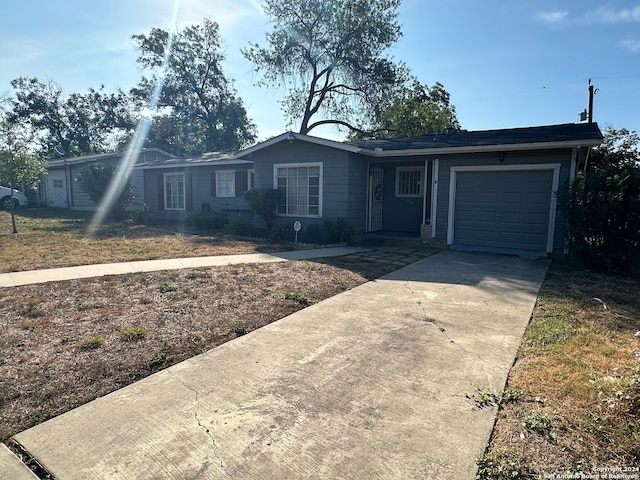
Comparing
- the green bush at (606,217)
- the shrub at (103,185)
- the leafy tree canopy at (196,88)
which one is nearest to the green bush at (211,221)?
the shrub at (103,185)

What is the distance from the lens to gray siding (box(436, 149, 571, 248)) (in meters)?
8.84

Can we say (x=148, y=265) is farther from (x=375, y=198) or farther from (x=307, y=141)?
(x=375, y=198)

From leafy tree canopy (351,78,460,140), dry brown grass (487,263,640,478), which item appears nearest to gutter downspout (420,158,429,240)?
dry brown grass (487,263,640,478)

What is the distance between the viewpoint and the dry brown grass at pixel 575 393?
2146 mm

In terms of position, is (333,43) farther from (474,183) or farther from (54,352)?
(54,352)

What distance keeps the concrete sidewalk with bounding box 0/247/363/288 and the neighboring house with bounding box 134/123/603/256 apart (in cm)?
247

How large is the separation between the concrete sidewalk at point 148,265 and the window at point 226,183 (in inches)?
264

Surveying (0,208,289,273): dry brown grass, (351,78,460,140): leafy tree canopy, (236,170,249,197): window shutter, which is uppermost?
(351,78,460,140): leafy tree canopy

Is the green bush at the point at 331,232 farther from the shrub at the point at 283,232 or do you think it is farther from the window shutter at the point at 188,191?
the window shutter at the point at 188,191

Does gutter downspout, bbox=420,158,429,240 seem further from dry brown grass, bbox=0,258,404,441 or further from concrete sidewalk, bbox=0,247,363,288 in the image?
dry brown grass, bbox=0,258,404,441

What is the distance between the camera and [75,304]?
485cm

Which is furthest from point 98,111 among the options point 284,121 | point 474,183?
point 474,183

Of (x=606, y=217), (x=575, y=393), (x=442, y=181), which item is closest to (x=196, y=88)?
(x=442, y=181)

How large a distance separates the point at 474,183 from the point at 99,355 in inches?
362
